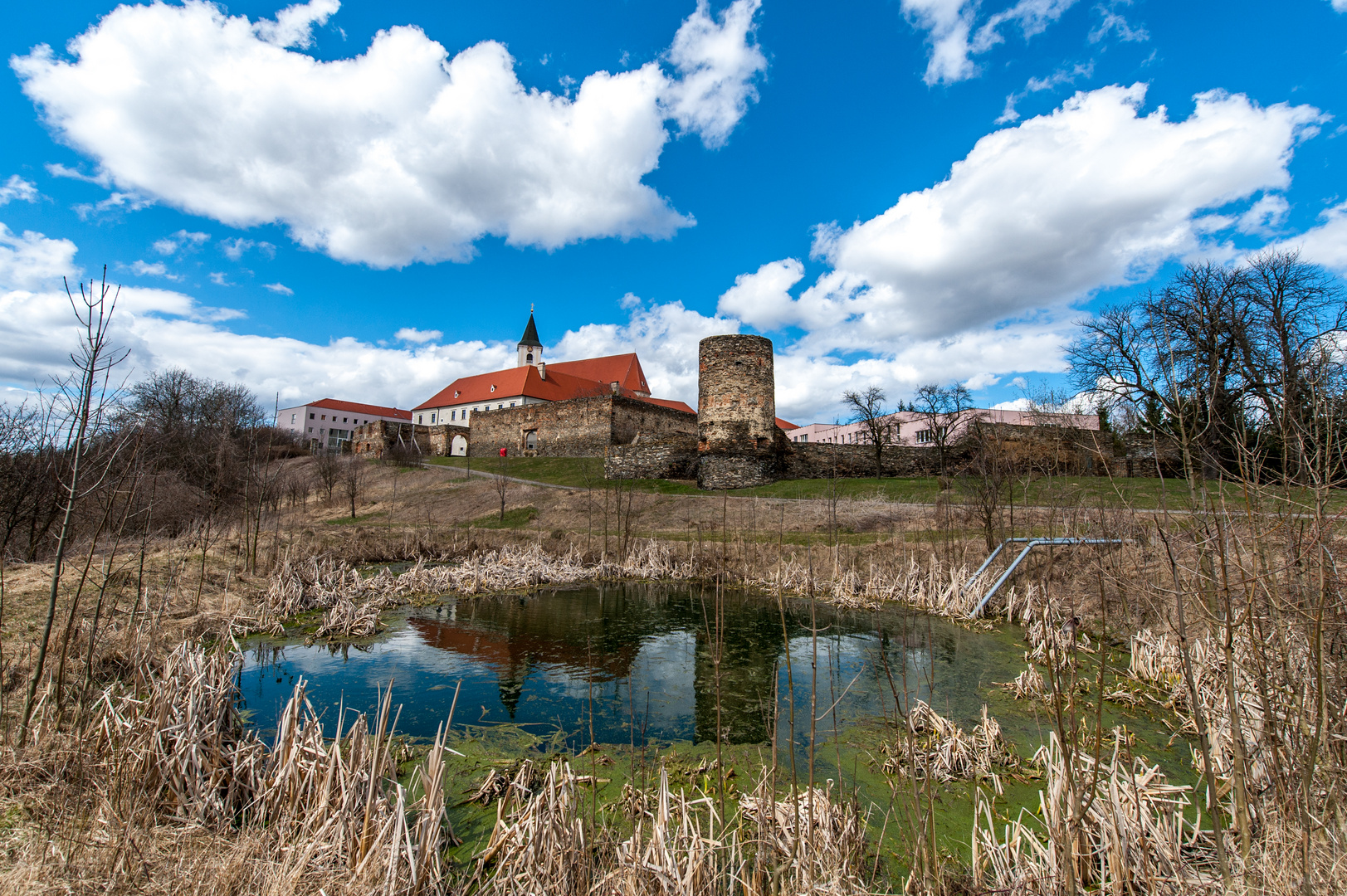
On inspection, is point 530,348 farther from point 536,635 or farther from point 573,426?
point 536,635

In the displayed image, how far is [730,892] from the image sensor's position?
2.78 metres

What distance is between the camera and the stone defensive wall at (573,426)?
3806 cm

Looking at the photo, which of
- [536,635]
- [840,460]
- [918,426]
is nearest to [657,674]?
[536,635]

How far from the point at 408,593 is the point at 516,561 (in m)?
2.57

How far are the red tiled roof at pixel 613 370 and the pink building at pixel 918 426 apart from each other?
54.3 ft

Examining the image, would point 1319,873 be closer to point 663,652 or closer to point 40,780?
point 40,780

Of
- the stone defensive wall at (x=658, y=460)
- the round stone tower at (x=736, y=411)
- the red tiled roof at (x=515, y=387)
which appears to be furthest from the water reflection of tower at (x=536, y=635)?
the red tiled roof at (x=515, y=387)

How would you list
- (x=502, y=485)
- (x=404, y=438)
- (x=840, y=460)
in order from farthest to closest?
(x=404, y=438)
(x=840, y=460)
(x=502, y=485)

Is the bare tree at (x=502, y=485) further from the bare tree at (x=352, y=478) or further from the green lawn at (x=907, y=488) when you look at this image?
the bare tree at (x=352, y=478)

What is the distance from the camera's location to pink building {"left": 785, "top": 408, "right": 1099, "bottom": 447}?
29578 mm

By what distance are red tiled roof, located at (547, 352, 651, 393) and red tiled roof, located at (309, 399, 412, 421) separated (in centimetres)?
2397

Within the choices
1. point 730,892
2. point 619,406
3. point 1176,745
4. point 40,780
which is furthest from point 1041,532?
point 619,406

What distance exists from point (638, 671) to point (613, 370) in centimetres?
5562

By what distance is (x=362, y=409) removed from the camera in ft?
268
